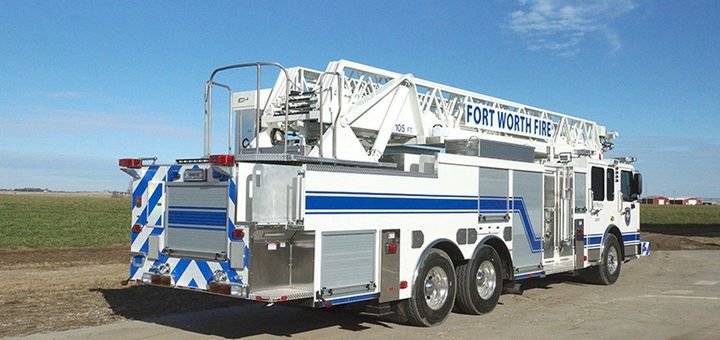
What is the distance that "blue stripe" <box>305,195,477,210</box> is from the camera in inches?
297

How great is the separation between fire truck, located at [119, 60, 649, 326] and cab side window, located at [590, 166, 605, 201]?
41cm

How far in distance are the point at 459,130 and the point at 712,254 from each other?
15.0 meters

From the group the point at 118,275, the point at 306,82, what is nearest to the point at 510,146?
the point at 306,82

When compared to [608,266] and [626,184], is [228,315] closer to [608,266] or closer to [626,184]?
[608,266]

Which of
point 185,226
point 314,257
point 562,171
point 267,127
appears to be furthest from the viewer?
point 562,171

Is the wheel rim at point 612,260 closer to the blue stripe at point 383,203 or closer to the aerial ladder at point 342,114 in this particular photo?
the aerial ladder at point 342,114

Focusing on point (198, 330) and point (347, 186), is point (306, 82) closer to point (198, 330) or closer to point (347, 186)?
point (347, 186)

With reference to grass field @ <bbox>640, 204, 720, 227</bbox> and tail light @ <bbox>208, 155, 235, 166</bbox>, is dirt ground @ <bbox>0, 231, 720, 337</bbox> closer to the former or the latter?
tail light @ <bbox>208, 155, 235, 166</bbox>

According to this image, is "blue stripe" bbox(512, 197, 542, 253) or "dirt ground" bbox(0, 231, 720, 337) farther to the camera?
"blue stripe" bbox(512, 197, 542, 253)

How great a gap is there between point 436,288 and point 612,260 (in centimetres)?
635

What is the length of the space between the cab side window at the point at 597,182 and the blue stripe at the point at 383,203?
182 inches

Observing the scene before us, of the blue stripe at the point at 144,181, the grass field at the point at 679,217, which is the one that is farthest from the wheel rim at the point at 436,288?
the grass field at the point at 679,217

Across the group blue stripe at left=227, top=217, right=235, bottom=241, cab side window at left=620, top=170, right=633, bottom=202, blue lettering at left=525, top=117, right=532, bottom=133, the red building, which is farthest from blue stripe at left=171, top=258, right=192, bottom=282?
the red building

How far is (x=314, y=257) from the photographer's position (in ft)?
24.6
